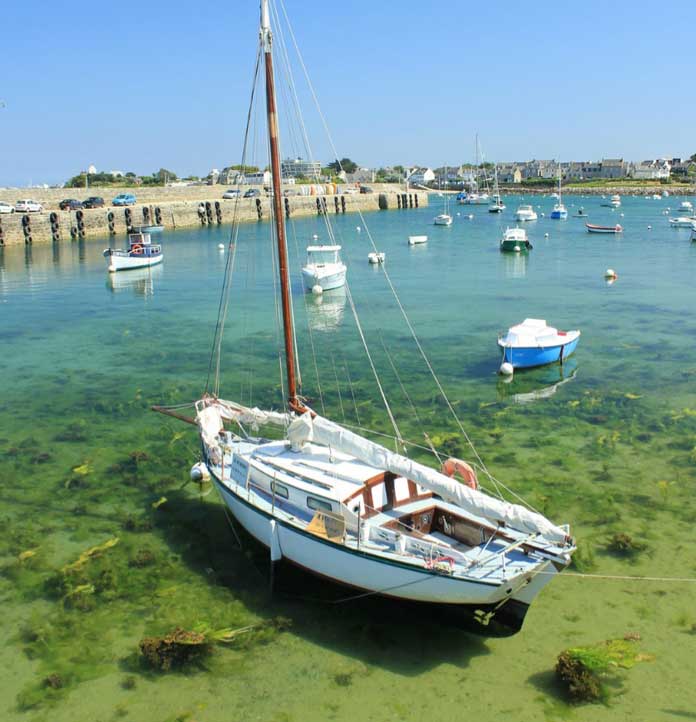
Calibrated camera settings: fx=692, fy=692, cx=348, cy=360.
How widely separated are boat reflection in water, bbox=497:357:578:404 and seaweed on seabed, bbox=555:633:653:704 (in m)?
14.3

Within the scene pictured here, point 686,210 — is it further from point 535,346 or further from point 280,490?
point 280,490

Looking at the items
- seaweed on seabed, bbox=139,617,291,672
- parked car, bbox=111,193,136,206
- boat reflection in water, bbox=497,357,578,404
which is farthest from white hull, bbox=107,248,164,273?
seaweed on seabed, bbox=139,617,291,672

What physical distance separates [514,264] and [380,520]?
54.1 metres

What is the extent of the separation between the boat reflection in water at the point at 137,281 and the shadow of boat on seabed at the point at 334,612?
37542mm

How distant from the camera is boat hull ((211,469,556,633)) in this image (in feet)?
38.7

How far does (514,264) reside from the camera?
211 ft

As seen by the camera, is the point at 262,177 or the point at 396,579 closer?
the point at 396,579

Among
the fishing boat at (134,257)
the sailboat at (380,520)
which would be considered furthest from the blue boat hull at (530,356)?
the fishing boat at (134,257)

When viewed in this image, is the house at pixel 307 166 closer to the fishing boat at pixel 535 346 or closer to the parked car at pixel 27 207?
the fishing boat at pixel 535 346

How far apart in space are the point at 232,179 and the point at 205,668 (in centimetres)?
15141

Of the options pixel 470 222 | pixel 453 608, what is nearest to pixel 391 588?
pixel 453 608

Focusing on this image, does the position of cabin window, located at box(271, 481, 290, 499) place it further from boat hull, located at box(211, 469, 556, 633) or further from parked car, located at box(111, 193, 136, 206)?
parked car, located at box(111, 193, 136, 206)

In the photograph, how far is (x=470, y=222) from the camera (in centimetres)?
11669

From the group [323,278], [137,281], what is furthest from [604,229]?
[137,281]
